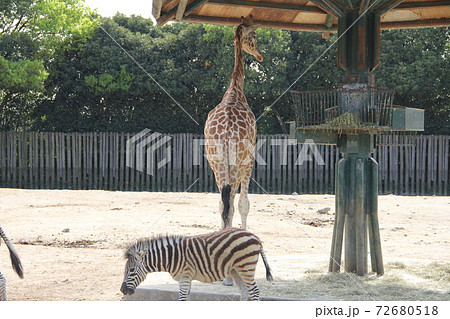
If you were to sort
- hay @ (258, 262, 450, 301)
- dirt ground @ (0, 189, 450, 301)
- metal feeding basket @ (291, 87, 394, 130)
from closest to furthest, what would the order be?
hay @ (258, 262, 450, 301)
dirt ground @ (0, 189, 450, 301)
metal feeding basket @ (291, 87, 394, 130)

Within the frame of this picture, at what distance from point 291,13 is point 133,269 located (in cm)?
591

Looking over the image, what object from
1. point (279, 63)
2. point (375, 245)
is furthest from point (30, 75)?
point (375, 245)

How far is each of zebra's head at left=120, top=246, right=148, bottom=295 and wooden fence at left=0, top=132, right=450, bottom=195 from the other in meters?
13.7

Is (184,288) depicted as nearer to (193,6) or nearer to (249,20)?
(193,6)

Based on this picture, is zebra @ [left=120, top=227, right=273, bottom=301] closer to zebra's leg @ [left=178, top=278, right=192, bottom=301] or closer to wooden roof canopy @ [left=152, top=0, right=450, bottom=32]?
zebra's leg @ [left=178, top=278, right=192, bottom=301]

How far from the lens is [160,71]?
21453 mm

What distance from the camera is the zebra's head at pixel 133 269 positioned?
18.5 feet

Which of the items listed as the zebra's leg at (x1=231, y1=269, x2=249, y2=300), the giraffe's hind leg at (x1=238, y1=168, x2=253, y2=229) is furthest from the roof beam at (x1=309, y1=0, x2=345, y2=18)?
the zebra's leg at (x1=231, y1=269, x2=249, y2=300)

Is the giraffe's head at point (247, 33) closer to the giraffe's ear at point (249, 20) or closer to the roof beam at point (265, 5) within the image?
the giraffe's ear at point (249, 20)

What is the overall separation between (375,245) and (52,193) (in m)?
10.7

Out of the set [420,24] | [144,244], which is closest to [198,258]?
[144,244]

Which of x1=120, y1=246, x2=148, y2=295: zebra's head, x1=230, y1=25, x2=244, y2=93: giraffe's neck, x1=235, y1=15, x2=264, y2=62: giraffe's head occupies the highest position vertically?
x1=235, y1=15, x2=264, y2=62: giraffe's head

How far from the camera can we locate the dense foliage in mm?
20422

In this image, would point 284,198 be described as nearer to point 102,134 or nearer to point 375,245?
point 102,134
